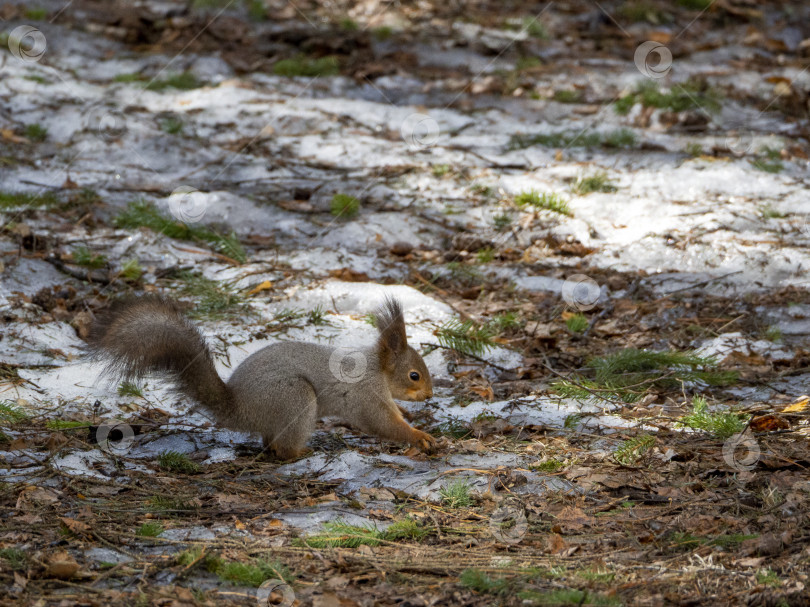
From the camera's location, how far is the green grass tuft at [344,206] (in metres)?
5.59

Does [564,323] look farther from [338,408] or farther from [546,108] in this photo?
[546,108]

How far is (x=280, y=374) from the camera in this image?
342 cm

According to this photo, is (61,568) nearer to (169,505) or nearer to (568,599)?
(169,505)

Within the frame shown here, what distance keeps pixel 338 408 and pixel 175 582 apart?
55.1 inches

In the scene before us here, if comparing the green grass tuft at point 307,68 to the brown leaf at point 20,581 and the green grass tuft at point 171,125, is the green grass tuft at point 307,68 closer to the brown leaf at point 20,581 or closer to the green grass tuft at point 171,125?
the green grass tuft at point 171,125

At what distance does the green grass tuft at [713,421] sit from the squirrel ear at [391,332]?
1.20 m

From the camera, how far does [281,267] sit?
498 cm

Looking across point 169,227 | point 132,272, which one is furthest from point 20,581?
point 169,227

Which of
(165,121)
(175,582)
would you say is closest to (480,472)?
(175,582)

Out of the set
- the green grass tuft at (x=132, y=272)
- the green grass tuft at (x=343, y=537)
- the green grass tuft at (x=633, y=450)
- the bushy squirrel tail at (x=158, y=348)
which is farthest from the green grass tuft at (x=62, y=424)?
the green grass tuft at (x=633, y=450)

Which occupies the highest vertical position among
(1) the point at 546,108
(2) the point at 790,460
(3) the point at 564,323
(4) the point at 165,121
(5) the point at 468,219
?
(1) the point at 546,108

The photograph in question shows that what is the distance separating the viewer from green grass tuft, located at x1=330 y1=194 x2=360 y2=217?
18.3ft

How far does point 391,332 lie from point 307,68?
14.3ft

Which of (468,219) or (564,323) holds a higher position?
(468,219)
